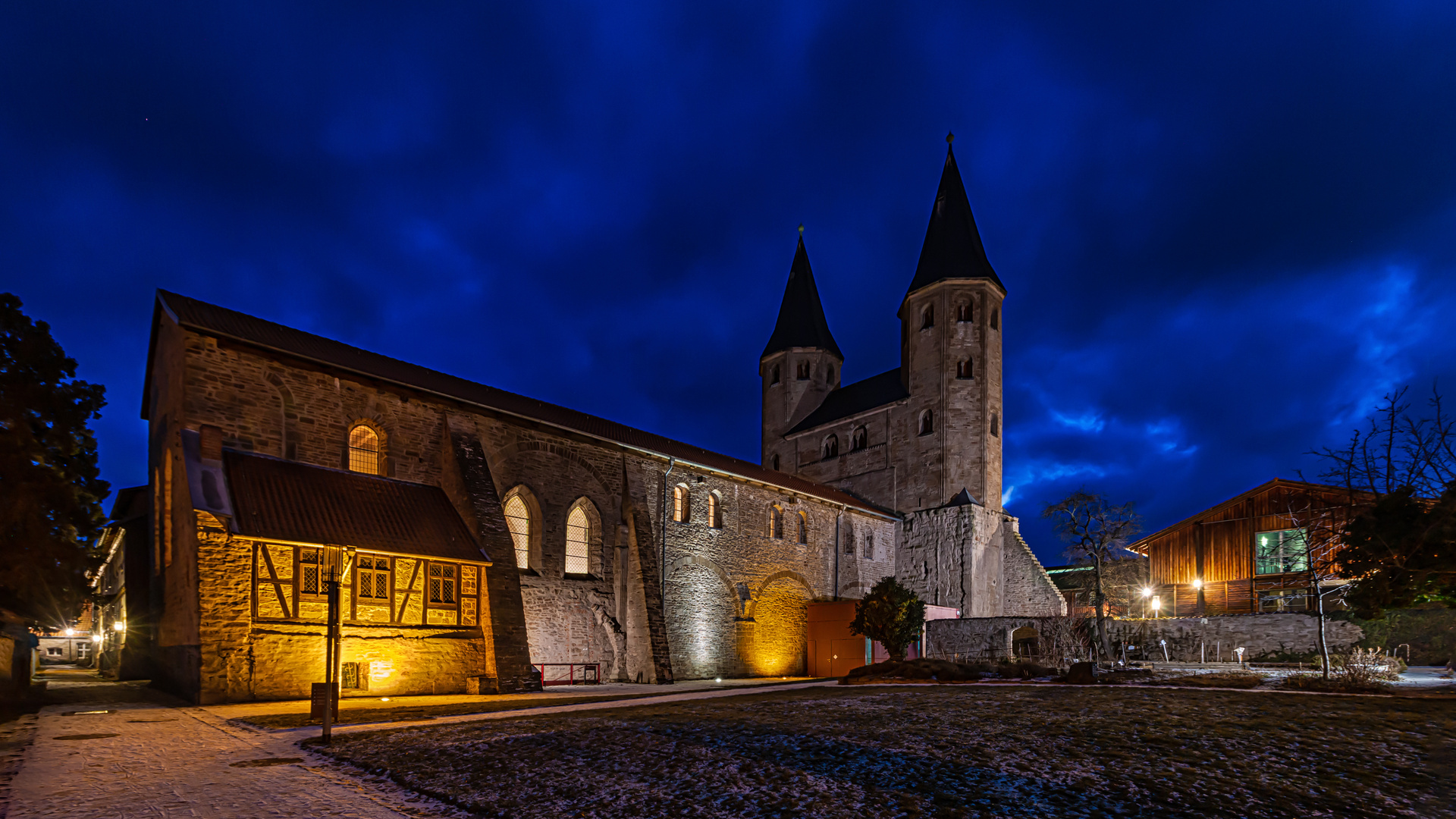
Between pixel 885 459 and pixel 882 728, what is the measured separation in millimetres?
28492

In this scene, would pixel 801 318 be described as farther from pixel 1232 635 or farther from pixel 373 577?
pixel 373 577

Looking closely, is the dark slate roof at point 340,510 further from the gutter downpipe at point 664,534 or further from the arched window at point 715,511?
the arched window at point 715,511

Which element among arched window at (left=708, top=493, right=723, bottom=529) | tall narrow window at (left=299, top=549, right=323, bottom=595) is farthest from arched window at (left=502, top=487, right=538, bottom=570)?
arched window at (left=708, top=493, right=723, bottom=529)

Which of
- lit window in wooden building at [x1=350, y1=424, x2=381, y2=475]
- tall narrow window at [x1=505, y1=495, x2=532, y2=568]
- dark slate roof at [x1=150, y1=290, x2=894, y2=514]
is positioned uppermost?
dark slate roof at [x1=150, y1=290, x2=894, y2=514]

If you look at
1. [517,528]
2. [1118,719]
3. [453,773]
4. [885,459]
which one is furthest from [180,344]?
[885,459]

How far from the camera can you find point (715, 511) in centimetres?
2602

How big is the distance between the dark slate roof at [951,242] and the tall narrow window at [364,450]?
87.4 feet

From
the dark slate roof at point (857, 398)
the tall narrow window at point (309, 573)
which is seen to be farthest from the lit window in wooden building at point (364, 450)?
the dark slate roof at point (857, 398)

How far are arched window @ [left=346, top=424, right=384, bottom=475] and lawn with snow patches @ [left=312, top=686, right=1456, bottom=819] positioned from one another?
31.5 ft

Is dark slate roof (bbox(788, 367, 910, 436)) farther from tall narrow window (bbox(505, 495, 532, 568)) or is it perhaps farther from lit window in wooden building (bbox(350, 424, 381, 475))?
lit window in wooden building (bbox(350, 424, 381, 475))

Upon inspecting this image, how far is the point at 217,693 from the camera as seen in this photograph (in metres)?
13.0

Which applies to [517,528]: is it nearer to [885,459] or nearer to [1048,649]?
[1048,649]

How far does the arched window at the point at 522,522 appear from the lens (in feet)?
65.9

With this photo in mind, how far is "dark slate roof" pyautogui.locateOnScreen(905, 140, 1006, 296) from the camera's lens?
35906mm
